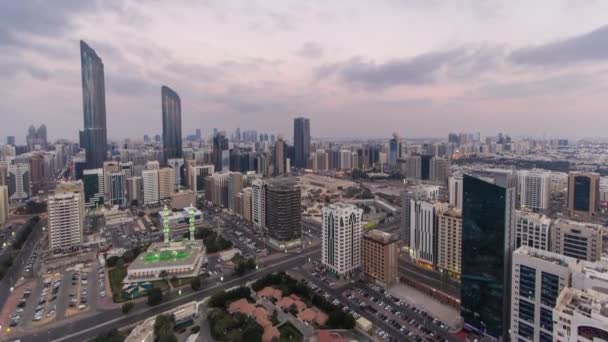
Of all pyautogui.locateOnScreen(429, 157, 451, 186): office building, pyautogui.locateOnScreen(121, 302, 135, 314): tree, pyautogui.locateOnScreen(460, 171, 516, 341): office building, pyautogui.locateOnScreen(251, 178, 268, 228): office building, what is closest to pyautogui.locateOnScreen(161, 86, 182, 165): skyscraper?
pyautogui.locateOnScreen(251, 178, 268, 228): office building

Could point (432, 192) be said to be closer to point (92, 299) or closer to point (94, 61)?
point (92, 299)

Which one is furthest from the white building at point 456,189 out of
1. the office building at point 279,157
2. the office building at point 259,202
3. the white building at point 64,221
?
the office building at point 279,157

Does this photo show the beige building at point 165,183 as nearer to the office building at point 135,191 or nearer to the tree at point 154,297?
the office building at point 135,191

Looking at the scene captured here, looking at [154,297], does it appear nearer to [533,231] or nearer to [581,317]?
[581,317]

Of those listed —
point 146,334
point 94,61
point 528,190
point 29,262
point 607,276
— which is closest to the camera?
point 607,276

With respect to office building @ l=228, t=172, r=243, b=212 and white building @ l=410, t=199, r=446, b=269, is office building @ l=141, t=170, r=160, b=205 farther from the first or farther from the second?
white building @ l=410, t=199, r=446, b=269

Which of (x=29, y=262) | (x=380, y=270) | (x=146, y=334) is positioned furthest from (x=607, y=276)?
(x=29, y=262)

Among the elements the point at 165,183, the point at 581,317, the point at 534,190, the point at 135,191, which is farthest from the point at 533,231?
the point at 135,191

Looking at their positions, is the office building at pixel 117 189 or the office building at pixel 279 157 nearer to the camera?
the office building at pixel 117 189
